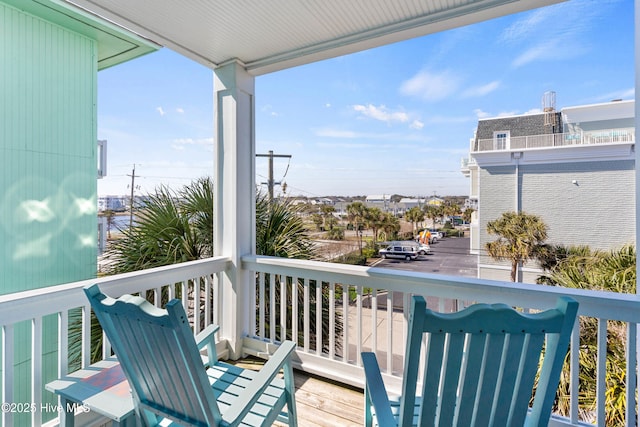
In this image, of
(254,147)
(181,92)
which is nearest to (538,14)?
(254,147)

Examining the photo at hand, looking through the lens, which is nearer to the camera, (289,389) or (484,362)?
(484,362)

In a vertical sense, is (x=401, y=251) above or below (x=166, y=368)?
above

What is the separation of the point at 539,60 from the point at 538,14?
34 cm

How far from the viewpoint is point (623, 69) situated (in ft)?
7.17

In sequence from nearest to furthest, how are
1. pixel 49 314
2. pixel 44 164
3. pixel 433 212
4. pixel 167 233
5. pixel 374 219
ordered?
1. pixel 49 314
2. pixel 433 212
3. pixel 374 219
4. pixel 44 164
5. pixel 167 233

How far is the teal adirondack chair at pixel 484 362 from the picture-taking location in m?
1.01

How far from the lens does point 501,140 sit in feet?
7.85

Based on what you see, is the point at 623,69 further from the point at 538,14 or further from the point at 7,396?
the point at 7,396

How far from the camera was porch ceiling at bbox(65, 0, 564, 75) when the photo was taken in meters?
2.16

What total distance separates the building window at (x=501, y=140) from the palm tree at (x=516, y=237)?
0.50 metres

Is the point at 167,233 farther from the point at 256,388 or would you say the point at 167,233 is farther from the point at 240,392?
the point at 256,388

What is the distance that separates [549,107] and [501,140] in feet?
1.30

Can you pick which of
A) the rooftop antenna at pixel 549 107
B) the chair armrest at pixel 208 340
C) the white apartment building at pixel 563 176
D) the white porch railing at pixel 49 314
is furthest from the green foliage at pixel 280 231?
the rooftop antenna at pixel 549 107

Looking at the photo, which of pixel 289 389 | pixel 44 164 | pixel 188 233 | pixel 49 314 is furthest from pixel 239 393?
pixel 44 164
